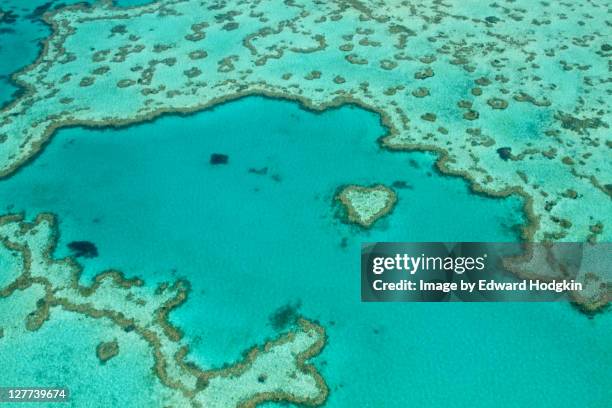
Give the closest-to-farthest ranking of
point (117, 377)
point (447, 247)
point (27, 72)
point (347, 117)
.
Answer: point (117, 377) < point (447, 247) < point (347, 117) < point (27, 72)

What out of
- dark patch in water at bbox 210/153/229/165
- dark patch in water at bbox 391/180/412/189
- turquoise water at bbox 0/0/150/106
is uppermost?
turquoise water at bbox 0/0/150/106

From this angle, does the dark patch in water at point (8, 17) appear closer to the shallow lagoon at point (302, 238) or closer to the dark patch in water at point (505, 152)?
the shallow lagoon at point (302, 238)

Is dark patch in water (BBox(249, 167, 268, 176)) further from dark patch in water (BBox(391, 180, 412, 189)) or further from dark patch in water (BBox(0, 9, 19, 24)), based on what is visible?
dark patch in water (BBox(0, 9, 19, 24))

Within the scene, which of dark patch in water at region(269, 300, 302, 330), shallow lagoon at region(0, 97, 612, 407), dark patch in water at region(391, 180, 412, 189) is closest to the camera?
shallow lagoon at region(0, 97, 612, 407)

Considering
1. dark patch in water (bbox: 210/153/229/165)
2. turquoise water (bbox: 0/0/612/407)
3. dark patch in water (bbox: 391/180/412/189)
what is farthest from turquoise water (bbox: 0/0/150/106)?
dark patch in water (bbox: 391/180/412/189)

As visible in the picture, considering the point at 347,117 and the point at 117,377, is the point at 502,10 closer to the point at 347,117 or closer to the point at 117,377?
the point at 347,117

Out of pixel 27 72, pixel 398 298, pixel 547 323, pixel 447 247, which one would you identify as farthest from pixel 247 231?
pixel 27 72
